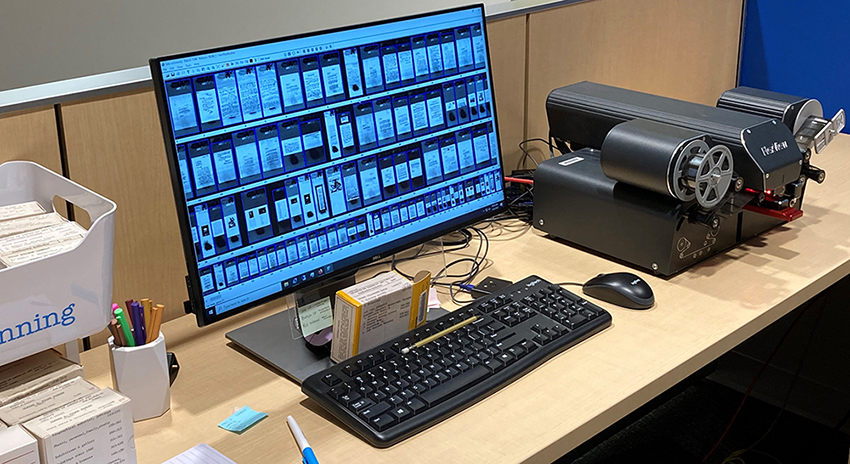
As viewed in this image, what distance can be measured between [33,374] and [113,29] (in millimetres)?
1856

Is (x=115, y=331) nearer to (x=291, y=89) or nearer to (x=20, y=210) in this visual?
(x=20, y=210)

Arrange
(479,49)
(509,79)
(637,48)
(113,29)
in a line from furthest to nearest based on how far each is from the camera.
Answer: (113,29) < (637,48) < (509,79) < (479,49)

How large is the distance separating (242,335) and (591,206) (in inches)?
24.5

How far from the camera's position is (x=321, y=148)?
3.46 ft

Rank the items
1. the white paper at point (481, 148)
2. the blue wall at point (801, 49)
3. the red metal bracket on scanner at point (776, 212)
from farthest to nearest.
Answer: the blue wall at point (801, 49)
the red metal bracket on scanner at point (776, 212)
the white paper at point (481, 148)

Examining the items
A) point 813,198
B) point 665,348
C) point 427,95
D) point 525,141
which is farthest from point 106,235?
point 813,198

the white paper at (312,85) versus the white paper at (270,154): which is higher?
the white paper at (312,85)

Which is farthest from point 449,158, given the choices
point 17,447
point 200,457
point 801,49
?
point 801,49

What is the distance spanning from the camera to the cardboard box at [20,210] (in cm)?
89

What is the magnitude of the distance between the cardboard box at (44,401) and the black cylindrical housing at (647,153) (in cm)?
84

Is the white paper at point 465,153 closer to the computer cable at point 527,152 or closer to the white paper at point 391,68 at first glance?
the white paper at point 391,68

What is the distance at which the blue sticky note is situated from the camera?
3.06 ft

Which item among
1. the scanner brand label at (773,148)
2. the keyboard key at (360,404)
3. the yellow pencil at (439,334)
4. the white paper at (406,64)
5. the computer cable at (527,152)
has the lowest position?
the keyboard key at (360,404)

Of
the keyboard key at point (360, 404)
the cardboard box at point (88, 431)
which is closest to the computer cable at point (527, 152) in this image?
the keyboard key at point (360, 404)
